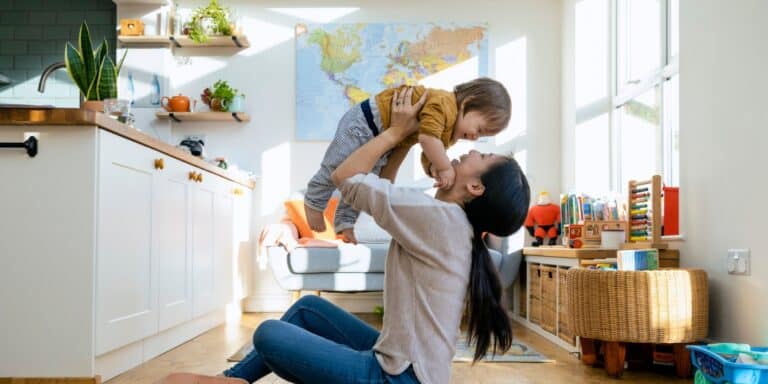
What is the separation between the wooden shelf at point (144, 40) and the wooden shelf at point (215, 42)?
0.17ft

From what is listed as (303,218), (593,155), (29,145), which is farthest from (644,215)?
(29,145)

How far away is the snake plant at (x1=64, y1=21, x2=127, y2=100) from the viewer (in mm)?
2977

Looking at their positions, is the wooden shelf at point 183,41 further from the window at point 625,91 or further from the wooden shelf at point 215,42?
the window at point 625,91

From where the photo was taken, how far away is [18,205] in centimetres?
239

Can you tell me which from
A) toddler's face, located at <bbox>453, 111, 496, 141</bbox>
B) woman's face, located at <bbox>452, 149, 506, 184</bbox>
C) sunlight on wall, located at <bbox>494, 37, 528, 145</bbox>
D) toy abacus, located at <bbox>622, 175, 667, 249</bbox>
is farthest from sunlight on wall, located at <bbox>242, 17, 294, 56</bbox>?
woman's face, located at <bbox>452, 149, 506, 184</bbox>

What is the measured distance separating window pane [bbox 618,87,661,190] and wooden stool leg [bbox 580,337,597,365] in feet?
3.44

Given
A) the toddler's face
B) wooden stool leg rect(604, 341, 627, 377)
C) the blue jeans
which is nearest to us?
the blue jeans

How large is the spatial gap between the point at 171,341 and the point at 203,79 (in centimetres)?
258

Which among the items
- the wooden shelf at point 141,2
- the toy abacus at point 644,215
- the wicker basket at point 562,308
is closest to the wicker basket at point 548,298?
the wicker basket at point 562,308

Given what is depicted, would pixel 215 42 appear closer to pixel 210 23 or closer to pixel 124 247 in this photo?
pixel 210 23

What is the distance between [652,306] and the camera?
2.84 m

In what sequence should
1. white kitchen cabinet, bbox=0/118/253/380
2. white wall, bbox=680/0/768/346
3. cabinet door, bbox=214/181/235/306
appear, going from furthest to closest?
cabinet door, bbox=214/181/235/306 < white wall, bbox=680/0/768/346 < white kitchen cabinet, bbox=0/118/253/380

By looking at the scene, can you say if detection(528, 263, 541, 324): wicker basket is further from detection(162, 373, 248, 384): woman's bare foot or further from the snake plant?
detection(162, 373, 248, 384): woman's bare foot

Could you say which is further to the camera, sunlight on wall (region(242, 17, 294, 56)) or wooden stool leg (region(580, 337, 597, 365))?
sunlight on wall (region(242, 17, 294, 56))
